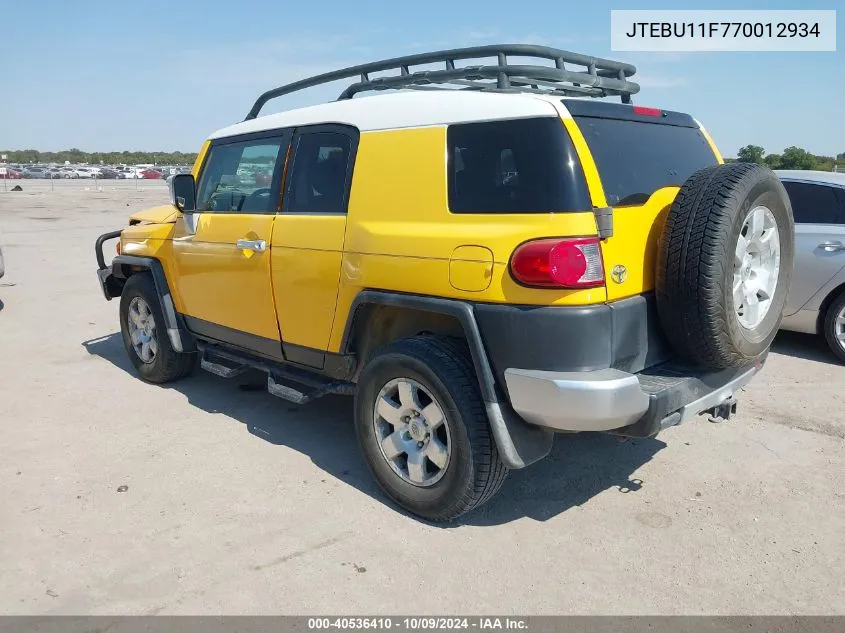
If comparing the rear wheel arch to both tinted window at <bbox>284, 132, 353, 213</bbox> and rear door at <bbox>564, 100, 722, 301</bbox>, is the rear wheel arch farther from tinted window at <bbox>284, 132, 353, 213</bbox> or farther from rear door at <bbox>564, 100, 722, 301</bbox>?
tinted window at <bbox>284, 132, 353, 213</bbox>

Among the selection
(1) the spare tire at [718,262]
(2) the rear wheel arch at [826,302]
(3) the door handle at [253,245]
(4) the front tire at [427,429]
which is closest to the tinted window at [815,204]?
(2) the rear wheel arch at [826,302]

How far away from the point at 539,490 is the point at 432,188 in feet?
5.67

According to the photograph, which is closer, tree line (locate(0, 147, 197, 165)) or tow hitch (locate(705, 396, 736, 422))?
tow hitch (locate(705, 396, 736, 422))

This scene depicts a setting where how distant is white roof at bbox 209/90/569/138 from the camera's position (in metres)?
3.16

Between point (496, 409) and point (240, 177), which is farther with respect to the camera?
point (240, 177)

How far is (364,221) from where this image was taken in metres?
3.67

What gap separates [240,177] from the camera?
4.76 meters

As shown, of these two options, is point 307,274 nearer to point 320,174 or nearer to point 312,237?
point 312,237

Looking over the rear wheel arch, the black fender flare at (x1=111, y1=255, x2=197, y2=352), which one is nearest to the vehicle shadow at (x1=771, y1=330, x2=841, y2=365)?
the rear wheel arch

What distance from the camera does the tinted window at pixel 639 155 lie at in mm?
3201

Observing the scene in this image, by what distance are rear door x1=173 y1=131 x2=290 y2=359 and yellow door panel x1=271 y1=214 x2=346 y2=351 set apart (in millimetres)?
108

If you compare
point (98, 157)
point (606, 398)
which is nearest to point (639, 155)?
point (606, 398)

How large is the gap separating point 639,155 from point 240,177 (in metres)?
2.61

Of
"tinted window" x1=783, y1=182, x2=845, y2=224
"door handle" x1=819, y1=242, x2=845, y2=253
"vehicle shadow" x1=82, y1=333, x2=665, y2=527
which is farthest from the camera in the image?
"tinted window" x1=783, y1=182, x2=845, y2=224
